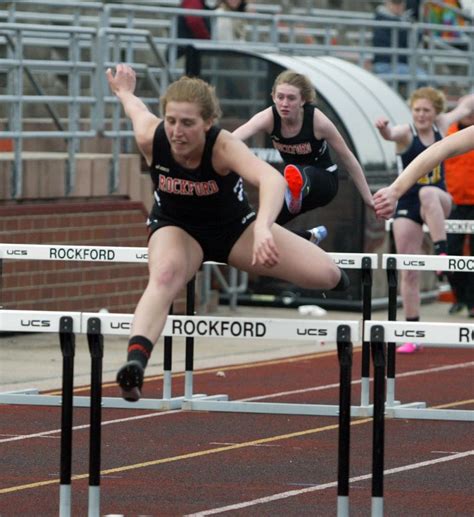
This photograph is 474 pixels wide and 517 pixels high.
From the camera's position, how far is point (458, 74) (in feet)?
91.0

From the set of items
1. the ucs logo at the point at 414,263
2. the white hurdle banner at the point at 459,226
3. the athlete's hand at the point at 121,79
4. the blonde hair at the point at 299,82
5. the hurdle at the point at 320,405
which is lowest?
the hurdle at the point at 320,405

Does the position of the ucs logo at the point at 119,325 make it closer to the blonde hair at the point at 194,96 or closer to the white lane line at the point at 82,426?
the blonde hair at the point at 194,96

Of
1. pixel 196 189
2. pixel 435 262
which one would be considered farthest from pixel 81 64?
pixel 196 189

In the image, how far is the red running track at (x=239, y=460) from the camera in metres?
8.13

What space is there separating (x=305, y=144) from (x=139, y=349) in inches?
145

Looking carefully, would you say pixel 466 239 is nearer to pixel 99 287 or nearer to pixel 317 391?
pixel 99 287

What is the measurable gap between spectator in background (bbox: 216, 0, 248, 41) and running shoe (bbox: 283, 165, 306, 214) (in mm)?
9687

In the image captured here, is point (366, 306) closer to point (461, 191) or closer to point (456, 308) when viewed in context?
point (461, 191)

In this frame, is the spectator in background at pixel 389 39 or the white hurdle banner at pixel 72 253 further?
the spectator in background at pixel 389 39

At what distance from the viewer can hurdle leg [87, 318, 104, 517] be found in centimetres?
705

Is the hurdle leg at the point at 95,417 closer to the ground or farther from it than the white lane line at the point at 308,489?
farther from it

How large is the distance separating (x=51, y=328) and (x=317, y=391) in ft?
17.5

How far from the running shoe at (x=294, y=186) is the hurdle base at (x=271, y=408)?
1.26 m

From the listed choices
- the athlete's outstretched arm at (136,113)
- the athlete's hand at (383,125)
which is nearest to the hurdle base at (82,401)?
the athlete's hand at (383,125)
